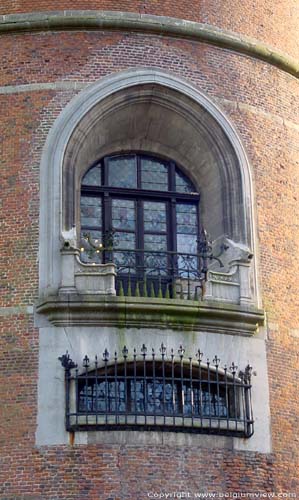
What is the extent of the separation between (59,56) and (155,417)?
5478 mm

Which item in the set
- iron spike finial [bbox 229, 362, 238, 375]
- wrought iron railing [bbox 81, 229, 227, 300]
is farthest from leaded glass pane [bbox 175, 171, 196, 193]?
iron spike finial [bbox 229, 362, 238, 375]

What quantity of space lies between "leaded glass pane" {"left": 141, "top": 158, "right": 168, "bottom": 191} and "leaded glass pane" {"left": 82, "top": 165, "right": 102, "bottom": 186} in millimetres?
650

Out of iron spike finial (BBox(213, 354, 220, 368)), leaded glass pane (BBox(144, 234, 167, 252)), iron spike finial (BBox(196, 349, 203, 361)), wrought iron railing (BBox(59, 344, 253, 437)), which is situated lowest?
wrought iron railing (BBox(59, 344, 253, 437))

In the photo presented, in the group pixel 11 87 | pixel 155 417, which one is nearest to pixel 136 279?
pixel 155 417

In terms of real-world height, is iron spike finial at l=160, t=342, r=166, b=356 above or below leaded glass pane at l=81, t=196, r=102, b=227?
below

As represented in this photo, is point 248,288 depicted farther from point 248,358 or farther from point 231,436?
point 231,436

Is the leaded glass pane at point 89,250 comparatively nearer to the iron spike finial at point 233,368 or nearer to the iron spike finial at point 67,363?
the iron spike finial at point 67,363

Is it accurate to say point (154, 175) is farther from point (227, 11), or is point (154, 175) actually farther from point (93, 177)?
point (227, 11)

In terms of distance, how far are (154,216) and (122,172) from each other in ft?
2.77

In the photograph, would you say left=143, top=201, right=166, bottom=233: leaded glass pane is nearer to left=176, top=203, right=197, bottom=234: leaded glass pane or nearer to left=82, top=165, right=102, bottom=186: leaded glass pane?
left=176, top=203, right=197, bottom=234: leaded glass pane

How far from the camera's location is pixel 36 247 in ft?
57.8

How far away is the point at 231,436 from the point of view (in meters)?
17.2

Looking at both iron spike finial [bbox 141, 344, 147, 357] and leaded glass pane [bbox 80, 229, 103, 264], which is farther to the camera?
leaded glass pane [bbox 80, 229, 103, 264]

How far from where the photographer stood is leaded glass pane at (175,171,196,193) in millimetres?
19328
